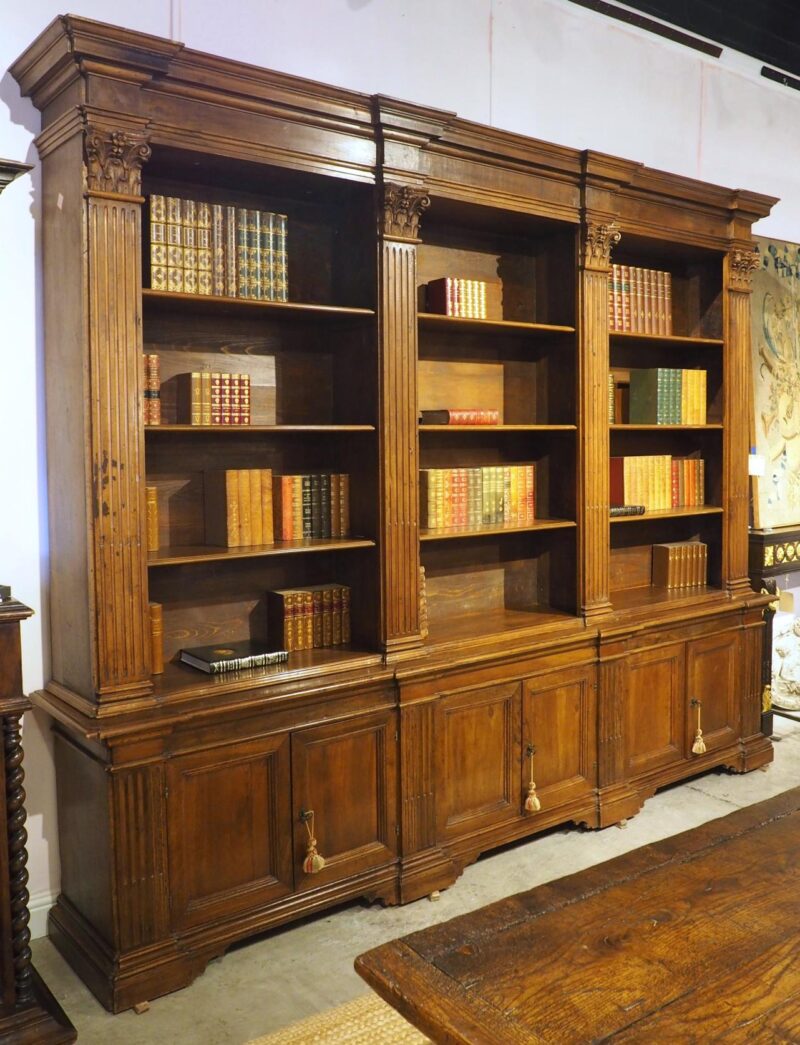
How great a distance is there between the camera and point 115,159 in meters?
2.70

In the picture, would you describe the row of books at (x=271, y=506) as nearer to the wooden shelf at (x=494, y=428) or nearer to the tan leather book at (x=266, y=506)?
the tan leather book at (x=266, y=506)

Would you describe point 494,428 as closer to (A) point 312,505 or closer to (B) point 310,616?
(A) point 312,505

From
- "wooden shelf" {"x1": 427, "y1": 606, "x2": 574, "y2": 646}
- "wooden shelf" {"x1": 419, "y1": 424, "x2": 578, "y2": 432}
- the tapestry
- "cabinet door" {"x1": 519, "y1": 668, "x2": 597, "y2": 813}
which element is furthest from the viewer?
the tapestry

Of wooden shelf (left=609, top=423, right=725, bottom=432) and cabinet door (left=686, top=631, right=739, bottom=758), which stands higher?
wooden shelf (left=609, top=423, right=725, bottom=432)

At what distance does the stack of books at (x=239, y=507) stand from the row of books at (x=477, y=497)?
2.33ft

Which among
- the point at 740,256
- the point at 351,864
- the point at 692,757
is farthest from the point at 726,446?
the point at 351,864

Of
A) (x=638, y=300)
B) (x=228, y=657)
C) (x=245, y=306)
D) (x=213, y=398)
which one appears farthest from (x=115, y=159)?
(x=638, y=300)

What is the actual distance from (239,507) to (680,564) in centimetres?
240

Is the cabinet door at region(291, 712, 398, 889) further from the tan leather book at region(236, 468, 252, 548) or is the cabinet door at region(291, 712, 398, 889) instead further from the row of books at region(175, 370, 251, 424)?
the row of books at region(175, 370, 251, 424)

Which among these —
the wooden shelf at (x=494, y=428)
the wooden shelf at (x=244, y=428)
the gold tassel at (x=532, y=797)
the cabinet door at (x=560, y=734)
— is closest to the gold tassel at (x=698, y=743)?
the cabinet door at (x=560, y=734)

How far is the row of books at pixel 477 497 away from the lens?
148 inches

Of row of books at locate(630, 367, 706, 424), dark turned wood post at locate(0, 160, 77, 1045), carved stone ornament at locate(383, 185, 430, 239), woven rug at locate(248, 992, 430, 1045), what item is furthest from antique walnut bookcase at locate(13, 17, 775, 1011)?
woven rug at locate(248, 992, 430, 1045)

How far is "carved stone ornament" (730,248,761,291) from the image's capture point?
14.9ft

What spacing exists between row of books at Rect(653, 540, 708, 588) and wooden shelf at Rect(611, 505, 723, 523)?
0.16 m
